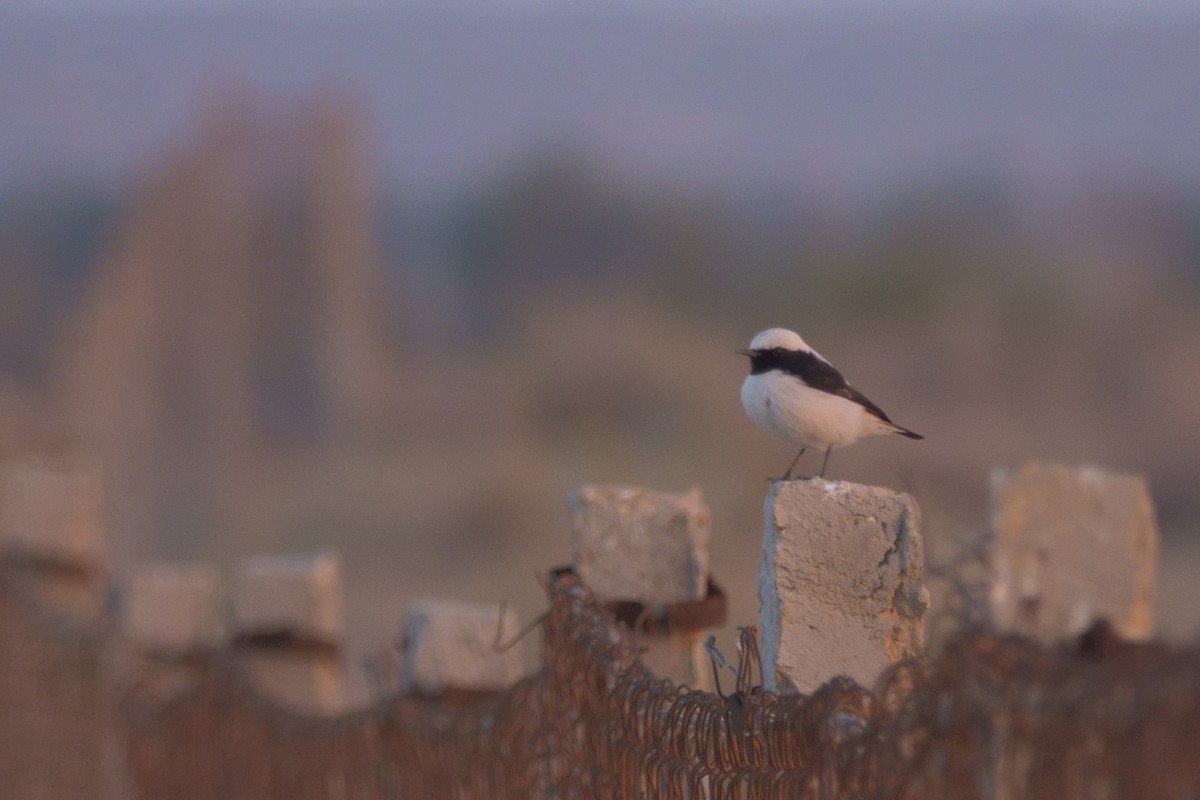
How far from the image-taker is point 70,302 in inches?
1505

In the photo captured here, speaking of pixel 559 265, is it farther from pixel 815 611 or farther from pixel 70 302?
pixel 815 611

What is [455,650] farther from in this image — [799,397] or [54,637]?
[54,637]

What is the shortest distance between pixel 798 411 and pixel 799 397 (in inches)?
1.2

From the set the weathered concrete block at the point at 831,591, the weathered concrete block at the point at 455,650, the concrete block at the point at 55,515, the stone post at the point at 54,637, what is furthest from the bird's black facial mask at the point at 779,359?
the concrete block at the point at 55,515

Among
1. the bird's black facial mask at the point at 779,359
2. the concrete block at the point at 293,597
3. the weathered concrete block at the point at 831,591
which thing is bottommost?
the weathered concrete block at the point at 831,591

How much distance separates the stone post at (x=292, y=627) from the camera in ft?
20.7

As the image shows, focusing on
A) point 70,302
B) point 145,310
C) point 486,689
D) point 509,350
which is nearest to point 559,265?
point 509,350

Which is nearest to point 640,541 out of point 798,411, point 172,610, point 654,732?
point 798,411

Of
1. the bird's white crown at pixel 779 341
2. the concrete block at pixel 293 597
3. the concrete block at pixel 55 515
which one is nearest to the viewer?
the bird's white crown at pixel 779 341

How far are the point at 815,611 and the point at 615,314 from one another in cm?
2955

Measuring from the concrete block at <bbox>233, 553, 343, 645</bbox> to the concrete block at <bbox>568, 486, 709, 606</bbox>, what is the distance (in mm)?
2460

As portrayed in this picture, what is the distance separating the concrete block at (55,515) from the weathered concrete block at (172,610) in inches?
51.1

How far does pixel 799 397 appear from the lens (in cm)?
373

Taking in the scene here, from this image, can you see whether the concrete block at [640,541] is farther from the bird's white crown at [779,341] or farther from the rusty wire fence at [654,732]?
the bird's white crown at [779,341]
